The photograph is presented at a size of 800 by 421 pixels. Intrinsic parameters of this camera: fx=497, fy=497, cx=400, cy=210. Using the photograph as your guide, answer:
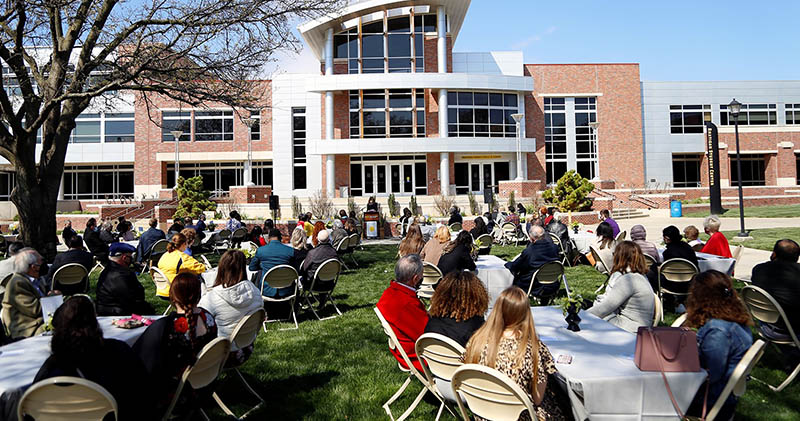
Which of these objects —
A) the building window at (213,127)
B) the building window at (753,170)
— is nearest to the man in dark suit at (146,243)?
the building window at (213,127)

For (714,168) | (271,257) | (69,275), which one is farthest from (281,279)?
(714,168)

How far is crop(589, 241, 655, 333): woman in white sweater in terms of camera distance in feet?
15.8

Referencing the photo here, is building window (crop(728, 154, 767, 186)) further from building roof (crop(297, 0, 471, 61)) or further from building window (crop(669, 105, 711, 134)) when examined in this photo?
building roof (crop(297, 0, 471, 61))

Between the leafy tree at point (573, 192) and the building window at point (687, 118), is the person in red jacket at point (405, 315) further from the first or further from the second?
the building window at point (687, 118)

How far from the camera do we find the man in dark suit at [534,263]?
24.0 ft

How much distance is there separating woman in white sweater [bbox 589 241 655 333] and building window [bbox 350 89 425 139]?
30825 mm

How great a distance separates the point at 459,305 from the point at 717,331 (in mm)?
1697

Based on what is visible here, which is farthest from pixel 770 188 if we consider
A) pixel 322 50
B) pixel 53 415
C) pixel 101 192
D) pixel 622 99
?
pixel 101 192

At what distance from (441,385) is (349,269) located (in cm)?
969

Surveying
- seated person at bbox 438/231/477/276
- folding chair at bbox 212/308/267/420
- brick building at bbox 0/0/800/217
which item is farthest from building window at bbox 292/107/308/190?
folding chair at bbox 212/308/267/420

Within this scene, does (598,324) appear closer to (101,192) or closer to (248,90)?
(248,90)

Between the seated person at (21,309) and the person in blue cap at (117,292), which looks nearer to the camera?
the seated person at (21,309)

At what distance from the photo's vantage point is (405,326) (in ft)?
13.9

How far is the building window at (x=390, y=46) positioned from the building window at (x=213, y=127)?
11.2 m
